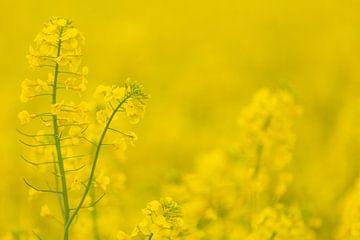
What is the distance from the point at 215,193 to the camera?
4.11 meters

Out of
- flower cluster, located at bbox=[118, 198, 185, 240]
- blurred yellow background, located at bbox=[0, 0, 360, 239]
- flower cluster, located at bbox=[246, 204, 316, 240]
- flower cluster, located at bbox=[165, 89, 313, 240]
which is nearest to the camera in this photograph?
flower cluster, located at bbox=[118, 198, 185, 240]

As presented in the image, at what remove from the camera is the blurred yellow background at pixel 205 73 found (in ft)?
17.5

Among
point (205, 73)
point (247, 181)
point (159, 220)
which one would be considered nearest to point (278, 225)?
point (247, 181)

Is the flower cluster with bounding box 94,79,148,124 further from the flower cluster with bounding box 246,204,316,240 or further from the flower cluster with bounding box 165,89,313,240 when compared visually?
the flower cluster with bounding box 165,89,313,240

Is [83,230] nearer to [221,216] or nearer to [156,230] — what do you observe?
[221,216]

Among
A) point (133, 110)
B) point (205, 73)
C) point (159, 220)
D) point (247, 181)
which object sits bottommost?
point (159, 220)

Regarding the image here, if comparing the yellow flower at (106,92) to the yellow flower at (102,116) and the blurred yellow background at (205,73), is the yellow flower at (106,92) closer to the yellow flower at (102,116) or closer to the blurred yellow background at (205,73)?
the yellow flower at (102,116)

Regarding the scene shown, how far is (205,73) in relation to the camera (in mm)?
7984

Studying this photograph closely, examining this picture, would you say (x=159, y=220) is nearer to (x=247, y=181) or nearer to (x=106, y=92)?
(x=106, y=92)

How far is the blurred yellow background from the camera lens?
5328mm

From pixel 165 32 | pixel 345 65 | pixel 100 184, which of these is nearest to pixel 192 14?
pixel 165 32

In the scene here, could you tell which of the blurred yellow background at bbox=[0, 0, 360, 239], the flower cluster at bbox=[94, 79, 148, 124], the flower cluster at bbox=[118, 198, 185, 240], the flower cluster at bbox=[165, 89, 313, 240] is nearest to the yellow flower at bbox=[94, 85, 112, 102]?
the flower cluster at bbox=[94, 79, 148, 124]

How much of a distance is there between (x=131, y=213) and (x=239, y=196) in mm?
758

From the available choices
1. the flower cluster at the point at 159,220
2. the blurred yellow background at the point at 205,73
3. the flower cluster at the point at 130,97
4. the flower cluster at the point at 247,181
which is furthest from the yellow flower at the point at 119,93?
the blurred yellow background at the point at 205,73
